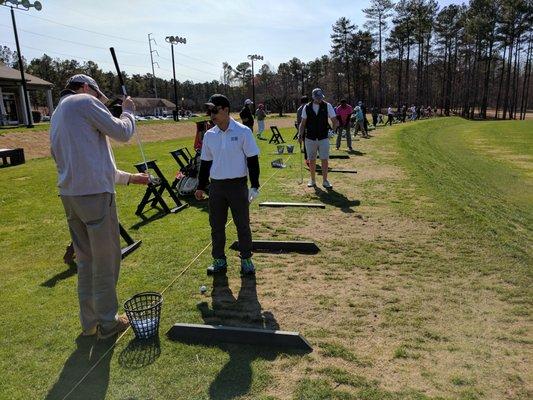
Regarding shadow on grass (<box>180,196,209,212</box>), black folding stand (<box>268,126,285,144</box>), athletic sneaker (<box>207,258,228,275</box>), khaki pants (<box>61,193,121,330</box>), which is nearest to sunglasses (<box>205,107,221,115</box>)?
khaki pants (<box>61,193,121,330</box>)

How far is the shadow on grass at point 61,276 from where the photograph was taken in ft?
16.9

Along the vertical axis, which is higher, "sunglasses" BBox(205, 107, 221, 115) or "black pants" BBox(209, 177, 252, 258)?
"sunglasses" BBox(205, 107, 221, 115)

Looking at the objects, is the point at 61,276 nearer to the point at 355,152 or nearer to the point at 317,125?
the point at 317,125

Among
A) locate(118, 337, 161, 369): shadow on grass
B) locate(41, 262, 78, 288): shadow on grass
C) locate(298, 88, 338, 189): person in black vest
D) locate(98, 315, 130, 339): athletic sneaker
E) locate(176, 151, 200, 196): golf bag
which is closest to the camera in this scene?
locate(118, 337, 161, 369): shadow on grass

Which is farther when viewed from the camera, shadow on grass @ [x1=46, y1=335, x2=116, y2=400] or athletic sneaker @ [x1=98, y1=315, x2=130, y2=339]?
athletic sneaker @ [x1=98, y1=315, x2=130, y2=339]

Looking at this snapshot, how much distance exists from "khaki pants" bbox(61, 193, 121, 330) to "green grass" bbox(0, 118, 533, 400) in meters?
0.29

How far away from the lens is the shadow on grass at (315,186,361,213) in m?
8.38

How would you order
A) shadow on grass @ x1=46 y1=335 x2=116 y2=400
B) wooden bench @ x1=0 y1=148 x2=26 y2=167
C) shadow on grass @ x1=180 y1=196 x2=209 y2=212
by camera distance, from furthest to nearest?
wooden bench @ x1=0 y1=148 x2=26 y2=167 < shadow on grass @ x1=180 y1=196 x2=209 y2=212 < shadow on grass @ x1=46 y1=335 x2=116 y2=400

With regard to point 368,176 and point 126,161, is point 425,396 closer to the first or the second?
point 368,176

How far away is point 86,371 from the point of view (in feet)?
11.0

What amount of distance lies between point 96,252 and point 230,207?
169 centimetres

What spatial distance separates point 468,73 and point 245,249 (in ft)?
253

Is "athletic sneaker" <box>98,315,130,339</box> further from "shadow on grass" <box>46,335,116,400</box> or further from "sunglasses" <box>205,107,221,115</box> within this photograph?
"sunglasses" <box>205,107,221,115</box>

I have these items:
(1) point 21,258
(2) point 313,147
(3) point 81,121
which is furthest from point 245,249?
(2) point 313,147
